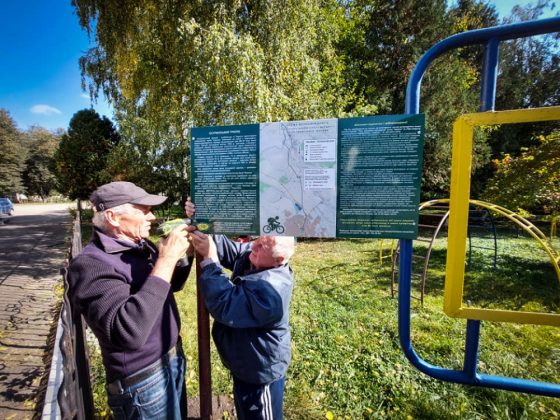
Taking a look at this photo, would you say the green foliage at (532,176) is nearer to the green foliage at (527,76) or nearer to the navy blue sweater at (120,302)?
the navy blue sweater at (120,302)

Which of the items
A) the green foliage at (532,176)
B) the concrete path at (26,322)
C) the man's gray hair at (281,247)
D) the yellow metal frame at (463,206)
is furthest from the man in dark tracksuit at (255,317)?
the concrete path at (26,322)

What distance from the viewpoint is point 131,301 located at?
1.48 metres

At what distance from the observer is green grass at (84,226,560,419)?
276cm

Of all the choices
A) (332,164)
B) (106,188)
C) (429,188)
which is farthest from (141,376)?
(429,188)

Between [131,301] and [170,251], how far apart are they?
1.04 ft

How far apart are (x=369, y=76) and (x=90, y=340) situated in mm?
14688

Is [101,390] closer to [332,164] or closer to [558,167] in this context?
[332,164]

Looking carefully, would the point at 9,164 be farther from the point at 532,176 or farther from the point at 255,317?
the point at 532,176

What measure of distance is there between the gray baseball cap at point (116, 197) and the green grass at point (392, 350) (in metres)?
2.27

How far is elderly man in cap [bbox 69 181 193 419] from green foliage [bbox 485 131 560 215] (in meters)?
2.49

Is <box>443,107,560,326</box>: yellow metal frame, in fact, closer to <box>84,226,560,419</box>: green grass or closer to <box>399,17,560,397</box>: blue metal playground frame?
<box>399,17,560,397</box>: blue metal playground frame

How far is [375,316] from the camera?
15.4ft

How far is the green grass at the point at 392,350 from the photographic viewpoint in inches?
109

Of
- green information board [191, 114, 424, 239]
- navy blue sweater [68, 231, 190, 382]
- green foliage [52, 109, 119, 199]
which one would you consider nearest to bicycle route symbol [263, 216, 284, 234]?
green information board [191, 114, 424, 239]
